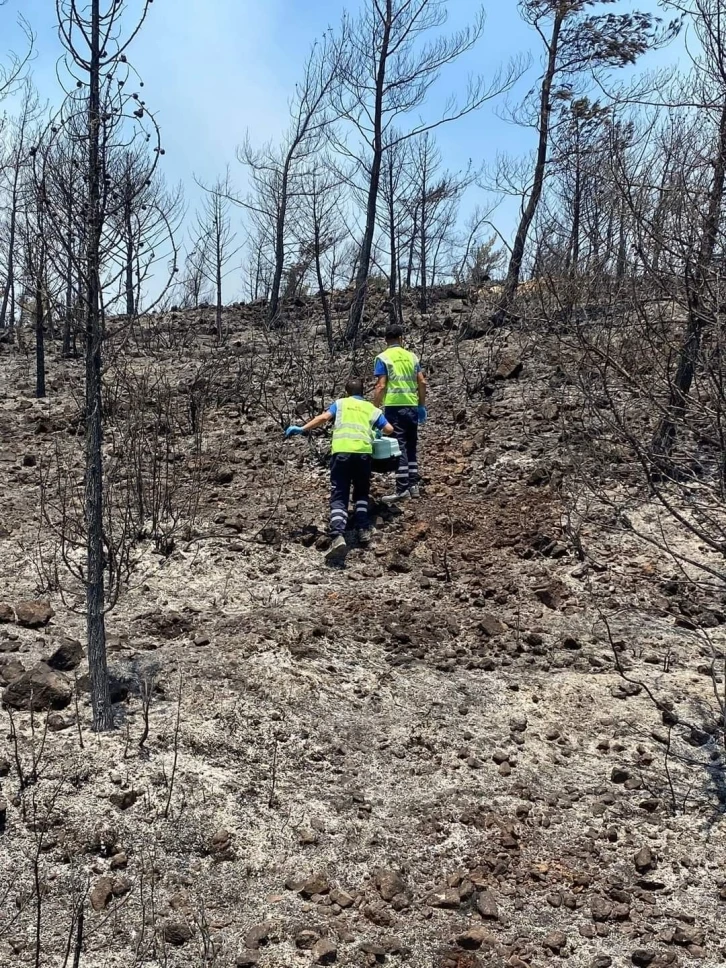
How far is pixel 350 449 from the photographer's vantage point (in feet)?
24.0

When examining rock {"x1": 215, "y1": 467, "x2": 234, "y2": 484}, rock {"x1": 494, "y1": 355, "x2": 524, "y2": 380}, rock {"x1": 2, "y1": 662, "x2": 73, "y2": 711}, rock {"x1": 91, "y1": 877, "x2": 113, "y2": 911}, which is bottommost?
rock {"x1": 91, "y1": 877, "x2": 113, "y2": 911}

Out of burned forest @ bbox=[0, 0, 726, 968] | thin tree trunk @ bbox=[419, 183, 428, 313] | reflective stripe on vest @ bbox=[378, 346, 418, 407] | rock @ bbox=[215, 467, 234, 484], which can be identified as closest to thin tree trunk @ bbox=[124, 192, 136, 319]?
burned forest @ bbox=[0, 0, 726, 968]

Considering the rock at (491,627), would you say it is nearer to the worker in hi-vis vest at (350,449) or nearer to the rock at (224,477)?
the worker in hi-vis vest at (350,449)

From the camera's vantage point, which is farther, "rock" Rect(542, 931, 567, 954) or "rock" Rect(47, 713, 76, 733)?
"rock" Rect(47, 713, 76, 733)

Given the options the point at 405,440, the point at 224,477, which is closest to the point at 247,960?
the point at 405,440

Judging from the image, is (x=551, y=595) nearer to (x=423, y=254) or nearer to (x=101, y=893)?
(x=101, y=893)

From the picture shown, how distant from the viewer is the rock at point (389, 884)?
12.1 ft

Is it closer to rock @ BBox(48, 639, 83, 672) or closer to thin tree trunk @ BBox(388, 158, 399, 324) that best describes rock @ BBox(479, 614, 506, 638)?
rock @ BBox(48, 639, 83, 672)

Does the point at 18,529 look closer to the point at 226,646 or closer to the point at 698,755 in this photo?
the point at 226,646

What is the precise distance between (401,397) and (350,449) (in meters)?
1.17

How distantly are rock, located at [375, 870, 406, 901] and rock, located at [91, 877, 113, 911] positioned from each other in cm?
121

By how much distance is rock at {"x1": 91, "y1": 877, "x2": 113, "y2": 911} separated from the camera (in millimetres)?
3492

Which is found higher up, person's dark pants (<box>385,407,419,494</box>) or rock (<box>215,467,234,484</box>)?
person's dark pants (<box>385,407,419,494</box>)

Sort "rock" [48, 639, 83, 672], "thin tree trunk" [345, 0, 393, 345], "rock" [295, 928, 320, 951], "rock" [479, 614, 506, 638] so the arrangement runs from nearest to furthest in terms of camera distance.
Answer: "rock" [295, 928, 320, 951], "rock" [48, 639, 83, 672], "rock" [479, 614, 506, 638], "thin tree trunk" [345, 0, 393, 345]
